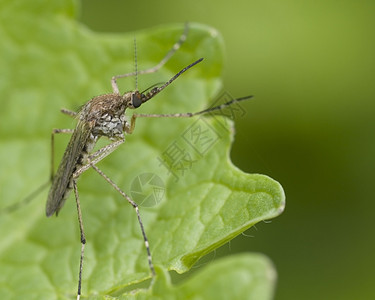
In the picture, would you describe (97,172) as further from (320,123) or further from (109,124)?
(320,123)

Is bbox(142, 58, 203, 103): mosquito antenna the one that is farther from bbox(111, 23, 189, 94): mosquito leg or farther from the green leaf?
bbox(111, 23, 189, 94): mosquito leg

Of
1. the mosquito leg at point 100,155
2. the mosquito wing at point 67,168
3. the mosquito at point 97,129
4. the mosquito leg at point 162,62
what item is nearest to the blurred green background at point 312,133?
the mosquito leg at point 162,62

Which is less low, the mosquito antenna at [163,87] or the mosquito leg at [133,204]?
the mosquito antenna at [163,87]

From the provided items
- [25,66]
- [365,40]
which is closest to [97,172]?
[25,66]

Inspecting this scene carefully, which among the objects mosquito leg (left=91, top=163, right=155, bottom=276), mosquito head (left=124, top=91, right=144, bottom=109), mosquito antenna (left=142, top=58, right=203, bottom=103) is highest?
mosquito antenna (left=142, top=58, right=203, bottom=103)

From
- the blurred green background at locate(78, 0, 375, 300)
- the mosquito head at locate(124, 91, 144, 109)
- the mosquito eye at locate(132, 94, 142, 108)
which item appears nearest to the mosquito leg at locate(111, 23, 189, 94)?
the mosquito head at locate(124, 91, 144, 109)

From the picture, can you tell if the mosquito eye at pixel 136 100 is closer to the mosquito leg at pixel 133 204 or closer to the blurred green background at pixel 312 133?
the mosquito leg at pixel 133 204

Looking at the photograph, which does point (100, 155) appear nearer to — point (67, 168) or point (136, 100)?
point (67, 168)

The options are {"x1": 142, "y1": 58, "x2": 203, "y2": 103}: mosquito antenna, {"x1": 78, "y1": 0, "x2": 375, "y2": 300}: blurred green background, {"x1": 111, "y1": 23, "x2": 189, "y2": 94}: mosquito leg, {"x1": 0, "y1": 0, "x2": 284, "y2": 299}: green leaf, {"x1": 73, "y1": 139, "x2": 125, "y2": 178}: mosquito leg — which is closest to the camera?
{"x1": 0, "y1": 0, "x2": 284, "y2": 299}: green leaf
